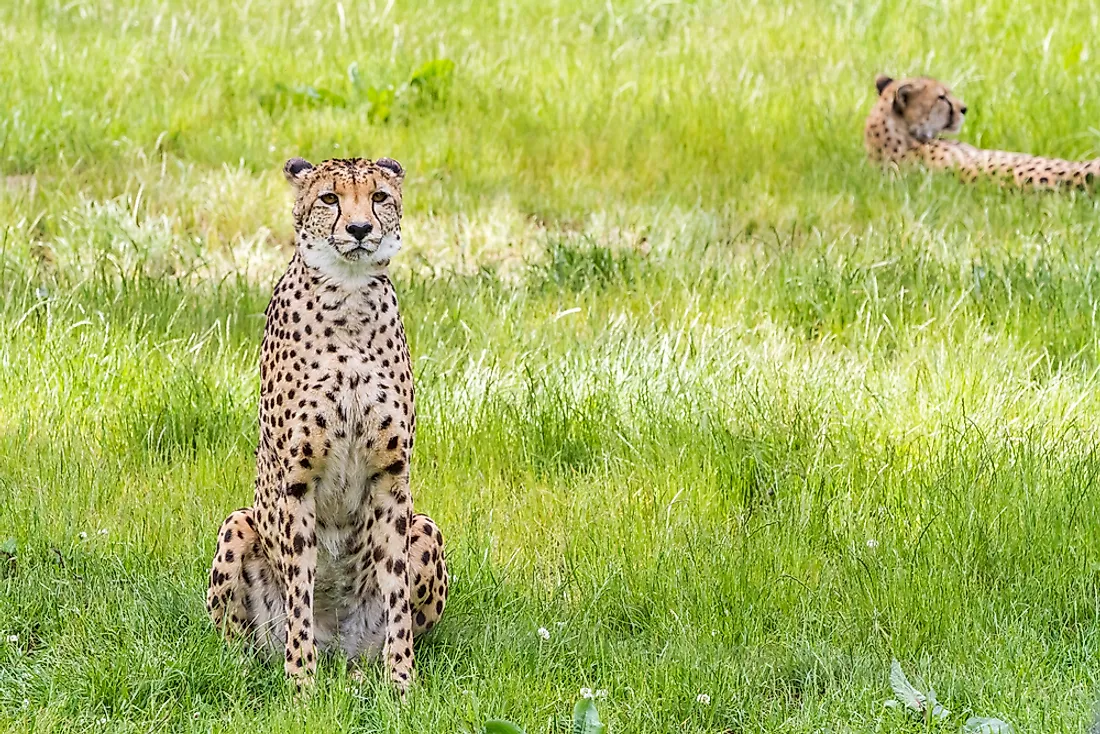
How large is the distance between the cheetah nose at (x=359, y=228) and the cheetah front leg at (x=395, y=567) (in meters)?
0.54

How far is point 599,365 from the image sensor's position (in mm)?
4891

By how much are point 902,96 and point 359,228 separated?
485 centimetres

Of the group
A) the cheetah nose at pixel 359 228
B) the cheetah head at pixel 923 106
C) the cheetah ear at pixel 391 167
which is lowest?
the cheetah head at pixel 923 106

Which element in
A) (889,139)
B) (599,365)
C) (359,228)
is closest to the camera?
(359,228)

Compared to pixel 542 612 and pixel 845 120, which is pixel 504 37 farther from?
pixel 542 612

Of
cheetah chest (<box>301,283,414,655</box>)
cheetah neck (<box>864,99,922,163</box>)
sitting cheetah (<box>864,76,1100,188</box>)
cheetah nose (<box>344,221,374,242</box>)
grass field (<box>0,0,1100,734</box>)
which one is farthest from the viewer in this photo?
cheetah neck (<box>864,99,922,163</box>)

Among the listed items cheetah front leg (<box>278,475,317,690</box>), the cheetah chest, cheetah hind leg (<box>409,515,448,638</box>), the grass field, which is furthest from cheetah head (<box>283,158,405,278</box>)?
the grass field

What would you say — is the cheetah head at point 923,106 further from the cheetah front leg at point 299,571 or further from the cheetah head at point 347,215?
the cheetah front leg at point 299,571

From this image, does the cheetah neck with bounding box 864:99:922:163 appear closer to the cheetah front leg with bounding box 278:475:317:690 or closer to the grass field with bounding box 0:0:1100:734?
the grass field with bounding box 0:0:1100:734

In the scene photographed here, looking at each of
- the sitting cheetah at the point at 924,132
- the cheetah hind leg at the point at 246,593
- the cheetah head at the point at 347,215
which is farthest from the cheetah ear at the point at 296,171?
the sitting cheetah at the point at 924,132

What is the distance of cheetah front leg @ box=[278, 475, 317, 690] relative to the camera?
3.30 m

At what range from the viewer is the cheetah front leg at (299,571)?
3297 millimetres

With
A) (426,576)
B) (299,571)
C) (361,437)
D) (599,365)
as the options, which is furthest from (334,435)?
(599,365)

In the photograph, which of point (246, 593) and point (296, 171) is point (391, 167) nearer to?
point (296, 171)
